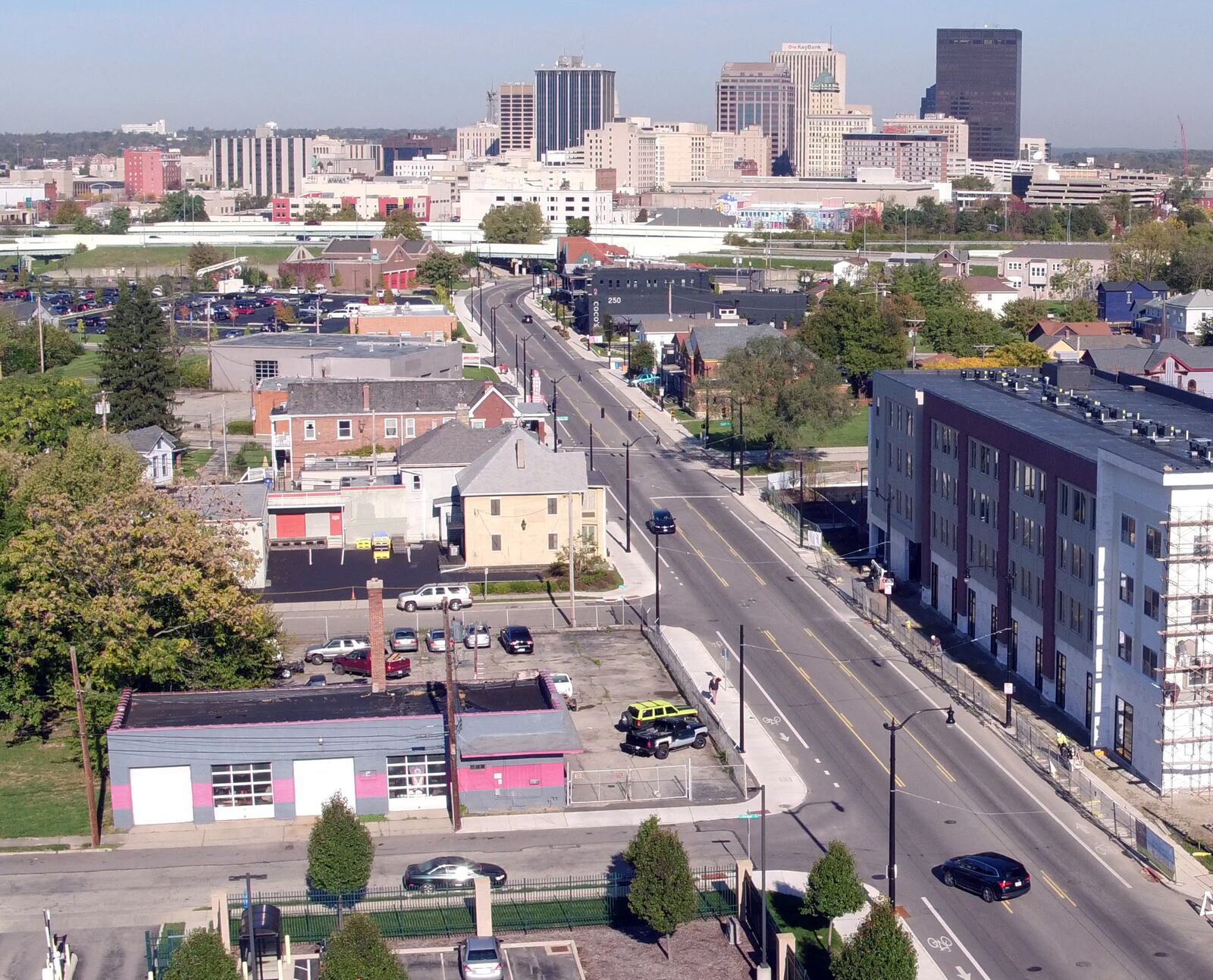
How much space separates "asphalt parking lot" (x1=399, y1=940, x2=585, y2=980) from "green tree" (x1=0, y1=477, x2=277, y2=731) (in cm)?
1622

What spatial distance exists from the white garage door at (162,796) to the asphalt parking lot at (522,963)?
426 inches

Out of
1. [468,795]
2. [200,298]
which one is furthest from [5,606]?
[200,298]

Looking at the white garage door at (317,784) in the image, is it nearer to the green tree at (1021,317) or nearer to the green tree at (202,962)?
the green tree at (202,962)

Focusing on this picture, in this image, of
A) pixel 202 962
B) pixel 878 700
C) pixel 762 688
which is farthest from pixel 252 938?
pixel 878 700

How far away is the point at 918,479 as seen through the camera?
6738 centimetres

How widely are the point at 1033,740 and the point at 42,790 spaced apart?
28858 millimetres

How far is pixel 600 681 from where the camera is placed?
56.3 m

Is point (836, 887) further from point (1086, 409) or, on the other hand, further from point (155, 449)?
point (155, 449)

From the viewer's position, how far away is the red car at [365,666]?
183ft

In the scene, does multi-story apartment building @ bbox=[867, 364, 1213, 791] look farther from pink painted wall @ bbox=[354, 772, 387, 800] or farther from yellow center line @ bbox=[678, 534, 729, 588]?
pink painted wall @ bbox=[354, 772, 387, 800]

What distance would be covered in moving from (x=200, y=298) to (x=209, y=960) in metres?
158

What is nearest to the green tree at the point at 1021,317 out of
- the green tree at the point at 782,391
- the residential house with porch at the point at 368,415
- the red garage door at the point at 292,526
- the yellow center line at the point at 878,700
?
the green tree at the point at 782,391

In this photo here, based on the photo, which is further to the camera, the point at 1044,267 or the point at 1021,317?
the point at 1044,267

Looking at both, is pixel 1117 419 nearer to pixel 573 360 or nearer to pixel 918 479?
pixel 918 479
